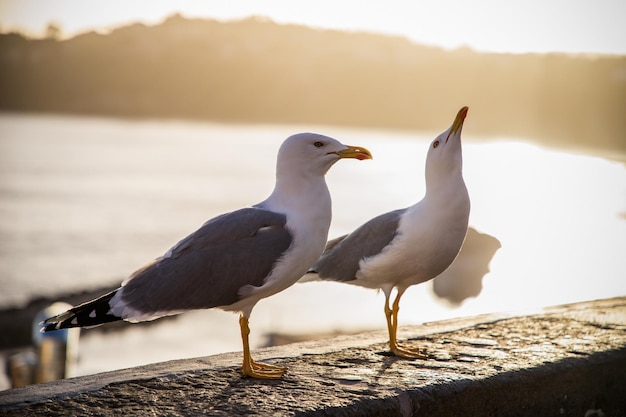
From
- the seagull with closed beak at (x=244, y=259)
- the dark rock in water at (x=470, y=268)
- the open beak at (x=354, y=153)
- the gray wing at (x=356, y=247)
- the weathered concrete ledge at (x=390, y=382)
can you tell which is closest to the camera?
the weathered concrete ledge at (x=390, y=382)

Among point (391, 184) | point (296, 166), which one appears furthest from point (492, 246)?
point (391, 184)

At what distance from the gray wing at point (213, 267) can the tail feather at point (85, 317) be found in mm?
94

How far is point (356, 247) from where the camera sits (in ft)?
14.1

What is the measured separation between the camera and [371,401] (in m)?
A: 2.99

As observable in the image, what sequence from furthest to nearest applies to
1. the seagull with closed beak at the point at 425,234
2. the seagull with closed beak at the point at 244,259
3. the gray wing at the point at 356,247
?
the gray wing at the point at 356,247, the seagull with closed beak at the point at 425,234, the seagull with closed beak at the point at 244,259

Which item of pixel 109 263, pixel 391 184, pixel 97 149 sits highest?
pixel 97 149

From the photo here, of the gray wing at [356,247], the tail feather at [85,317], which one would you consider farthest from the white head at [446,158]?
the tail feather at [85,317]

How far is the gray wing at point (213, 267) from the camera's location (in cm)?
333

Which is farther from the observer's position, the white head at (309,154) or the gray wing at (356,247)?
the gray wing at (356,247)

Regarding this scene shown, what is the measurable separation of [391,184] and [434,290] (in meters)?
94.9

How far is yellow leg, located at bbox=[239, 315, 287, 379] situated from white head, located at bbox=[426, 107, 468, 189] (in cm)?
127

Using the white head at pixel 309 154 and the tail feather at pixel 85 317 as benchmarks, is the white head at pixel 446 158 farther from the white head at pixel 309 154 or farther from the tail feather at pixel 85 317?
the tail feather at pixel 85 317

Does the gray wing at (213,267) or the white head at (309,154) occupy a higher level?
the white head at (309,154)

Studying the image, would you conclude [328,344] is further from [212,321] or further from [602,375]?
[212,321]
